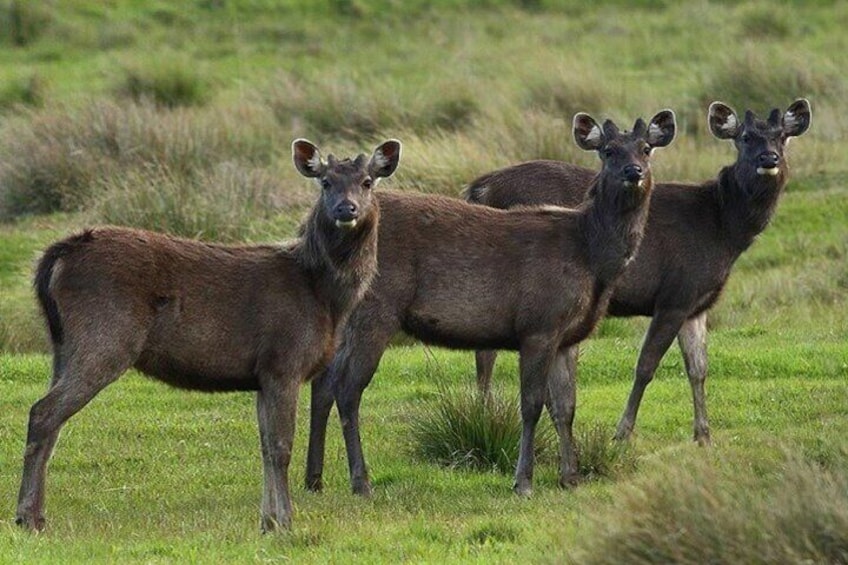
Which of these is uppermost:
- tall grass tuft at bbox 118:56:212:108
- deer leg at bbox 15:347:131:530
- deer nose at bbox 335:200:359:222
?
deer nose at bbox 335:200:359:222

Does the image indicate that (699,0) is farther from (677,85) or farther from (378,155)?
(378,155)

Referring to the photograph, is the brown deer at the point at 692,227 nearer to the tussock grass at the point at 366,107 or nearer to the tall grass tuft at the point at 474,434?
the tall grass tuft at the point at 474,434

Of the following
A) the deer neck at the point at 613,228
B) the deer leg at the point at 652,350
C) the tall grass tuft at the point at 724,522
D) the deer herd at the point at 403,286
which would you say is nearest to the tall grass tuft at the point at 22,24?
the deer herd at the point at 403,286

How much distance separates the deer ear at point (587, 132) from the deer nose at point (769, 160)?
5.03ft

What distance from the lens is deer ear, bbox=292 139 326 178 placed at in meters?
11.8

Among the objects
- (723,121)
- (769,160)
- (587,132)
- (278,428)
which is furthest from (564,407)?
(723,121)

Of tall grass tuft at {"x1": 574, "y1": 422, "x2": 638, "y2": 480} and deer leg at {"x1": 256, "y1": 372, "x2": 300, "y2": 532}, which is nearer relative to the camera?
deer leg at {"x1": 256, "y1": 372, "x2": 300, "y2": 532}

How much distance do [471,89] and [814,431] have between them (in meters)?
14.8

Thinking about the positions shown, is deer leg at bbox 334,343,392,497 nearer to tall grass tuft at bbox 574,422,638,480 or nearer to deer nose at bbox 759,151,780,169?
tall grass tuft at bbox 574,422,638,480

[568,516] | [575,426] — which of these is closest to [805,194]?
[575,426]

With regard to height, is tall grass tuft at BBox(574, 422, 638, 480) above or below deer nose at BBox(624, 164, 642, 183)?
below

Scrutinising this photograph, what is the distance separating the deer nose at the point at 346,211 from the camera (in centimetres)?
1130

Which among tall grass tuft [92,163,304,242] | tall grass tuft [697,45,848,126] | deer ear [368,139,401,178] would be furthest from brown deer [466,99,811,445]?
tall grass tuft [697,45,848,126]

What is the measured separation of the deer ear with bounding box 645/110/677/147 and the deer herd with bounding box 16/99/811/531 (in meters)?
0.02
